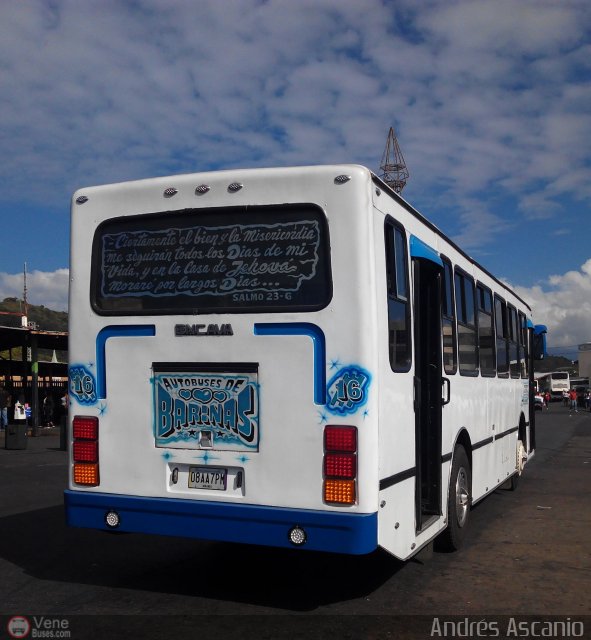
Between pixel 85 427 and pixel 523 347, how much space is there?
8.52 metres

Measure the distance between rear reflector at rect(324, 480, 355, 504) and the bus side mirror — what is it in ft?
31.5

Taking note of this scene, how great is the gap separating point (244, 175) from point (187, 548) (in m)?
3.89

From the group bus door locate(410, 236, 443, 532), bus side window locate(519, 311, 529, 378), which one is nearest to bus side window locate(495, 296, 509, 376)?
bus side window locate(519, 311, 529, 378)

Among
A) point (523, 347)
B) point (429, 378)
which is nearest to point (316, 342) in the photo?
point (429, 378)

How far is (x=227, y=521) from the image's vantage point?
18.4 ft

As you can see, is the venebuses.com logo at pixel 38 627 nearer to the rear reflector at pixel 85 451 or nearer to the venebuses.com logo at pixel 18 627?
the venebuses.com logo at pixel 18 627

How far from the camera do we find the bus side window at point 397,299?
5812 mm

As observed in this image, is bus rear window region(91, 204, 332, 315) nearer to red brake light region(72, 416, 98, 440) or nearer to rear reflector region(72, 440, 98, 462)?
red brake light region(72, 416, 98, 440)

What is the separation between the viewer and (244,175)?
5.89m

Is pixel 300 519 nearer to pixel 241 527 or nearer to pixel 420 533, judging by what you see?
pixel 241 527

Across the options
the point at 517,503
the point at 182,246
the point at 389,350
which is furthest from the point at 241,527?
the point at 517,503

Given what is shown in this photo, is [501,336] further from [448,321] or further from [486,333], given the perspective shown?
[448,321]

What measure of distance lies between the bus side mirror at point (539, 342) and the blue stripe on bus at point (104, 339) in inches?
381

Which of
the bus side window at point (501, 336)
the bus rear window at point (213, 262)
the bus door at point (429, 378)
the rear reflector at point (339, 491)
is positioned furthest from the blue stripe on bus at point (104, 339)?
the bus side window at point (501, 336)
